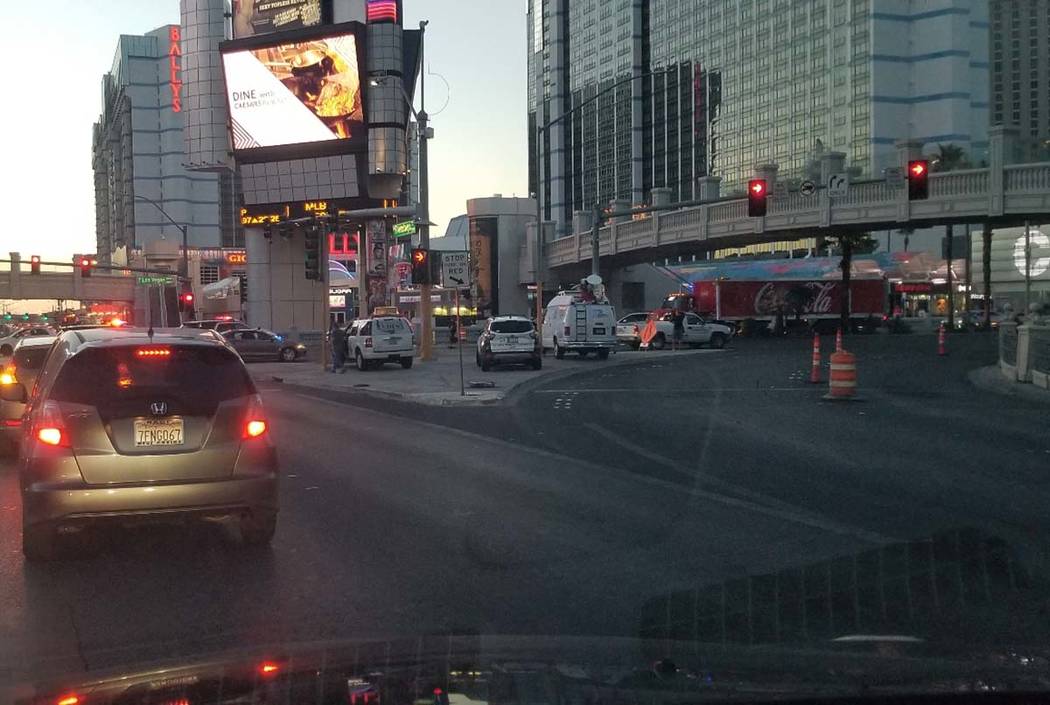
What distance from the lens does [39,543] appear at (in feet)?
26.1

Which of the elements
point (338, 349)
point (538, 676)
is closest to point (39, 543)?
point (538, 676)

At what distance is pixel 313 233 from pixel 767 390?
1648 cm

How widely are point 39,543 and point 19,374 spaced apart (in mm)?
8266

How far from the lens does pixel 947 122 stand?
85438 millimetres

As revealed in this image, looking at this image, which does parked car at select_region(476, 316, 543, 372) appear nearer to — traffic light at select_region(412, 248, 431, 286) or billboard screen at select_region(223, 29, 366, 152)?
traffic light at select_region(412, 248, 431, 286)

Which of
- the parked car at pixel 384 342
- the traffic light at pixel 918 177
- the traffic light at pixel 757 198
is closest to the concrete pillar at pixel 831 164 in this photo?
the traffic light at pixel 757 198

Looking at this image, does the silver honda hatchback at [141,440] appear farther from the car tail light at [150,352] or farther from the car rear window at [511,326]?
the car rear window at [511,326]

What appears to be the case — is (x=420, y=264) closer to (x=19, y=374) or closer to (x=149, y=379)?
(x=19, y=374)

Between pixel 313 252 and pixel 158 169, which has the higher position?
pixel 158 169

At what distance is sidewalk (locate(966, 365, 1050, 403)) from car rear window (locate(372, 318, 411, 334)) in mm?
17999

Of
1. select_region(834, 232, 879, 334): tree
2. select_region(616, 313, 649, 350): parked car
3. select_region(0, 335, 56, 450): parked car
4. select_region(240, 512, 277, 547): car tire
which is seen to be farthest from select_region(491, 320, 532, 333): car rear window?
select_region(834, 232, 879, 334): tree

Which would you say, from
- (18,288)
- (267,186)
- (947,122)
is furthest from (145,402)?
(947,122)

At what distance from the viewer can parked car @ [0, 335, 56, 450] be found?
1438 cm

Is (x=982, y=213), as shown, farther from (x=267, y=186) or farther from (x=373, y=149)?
(x=267, y=186)
